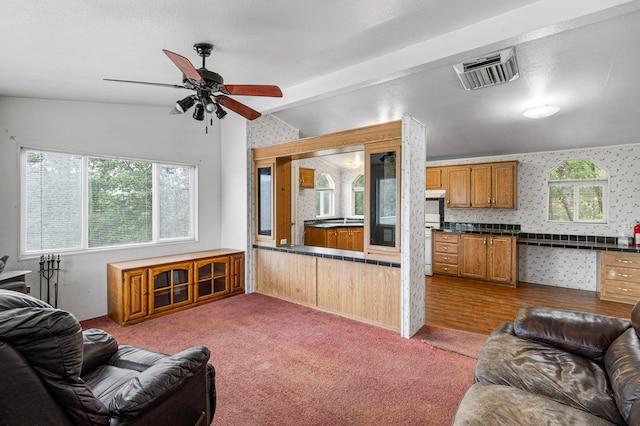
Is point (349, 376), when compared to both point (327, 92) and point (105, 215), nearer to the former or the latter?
point (327, 92)

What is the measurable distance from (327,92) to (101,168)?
298 centimetres

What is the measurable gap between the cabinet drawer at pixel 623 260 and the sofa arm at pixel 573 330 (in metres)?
3.40

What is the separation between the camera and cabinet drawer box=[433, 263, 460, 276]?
601 cm

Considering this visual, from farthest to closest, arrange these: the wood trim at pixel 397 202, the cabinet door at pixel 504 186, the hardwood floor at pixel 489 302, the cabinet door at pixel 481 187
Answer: the cabinet door at pixel 481 187 → the cabinet door at pixel 504 186 → the hardwood floor at pixel 489 302 → the wood trim at pixel 397 202

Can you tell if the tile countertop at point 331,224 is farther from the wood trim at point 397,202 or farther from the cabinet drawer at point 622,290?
the cabinet drawer at point 622,290

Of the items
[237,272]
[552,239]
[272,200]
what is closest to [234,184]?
[272,200]

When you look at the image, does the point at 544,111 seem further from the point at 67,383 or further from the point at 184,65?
the point at 67,383

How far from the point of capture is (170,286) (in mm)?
4039

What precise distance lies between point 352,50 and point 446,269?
15.3 ft

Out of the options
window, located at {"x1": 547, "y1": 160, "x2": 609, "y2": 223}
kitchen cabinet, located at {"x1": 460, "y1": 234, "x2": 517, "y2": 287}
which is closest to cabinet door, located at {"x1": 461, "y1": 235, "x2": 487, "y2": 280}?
kitchen cabinet, located at {"x1": 460, "y1": 234, "x2": 517, "y2": 287}

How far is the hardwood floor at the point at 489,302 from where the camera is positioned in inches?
152

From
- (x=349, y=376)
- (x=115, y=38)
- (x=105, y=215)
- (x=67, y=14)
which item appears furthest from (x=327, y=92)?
(x=105, y=215)

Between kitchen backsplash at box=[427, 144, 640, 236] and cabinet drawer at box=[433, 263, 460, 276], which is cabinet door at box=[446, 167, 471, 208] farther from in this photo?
cabinet drawer at box=[433, 263, 460, 276]

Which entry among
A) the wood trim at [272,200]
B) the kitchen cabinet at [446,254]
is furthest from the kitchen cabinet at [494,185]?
the wood trim at [272,200]
